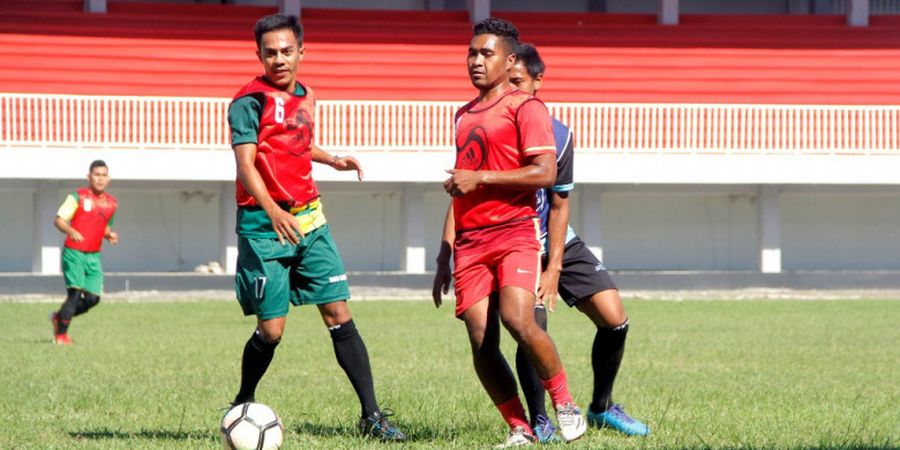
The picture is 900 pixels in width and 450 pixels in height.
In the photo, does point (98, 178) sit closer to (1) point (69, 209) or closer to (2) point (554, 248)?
(1) point (69, 209)

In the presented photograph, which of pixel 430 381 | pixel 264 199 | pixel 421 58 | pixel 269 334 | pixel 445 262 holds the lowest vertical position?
pixel 430 381

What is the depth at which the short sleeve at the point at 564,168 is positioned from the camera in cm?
727

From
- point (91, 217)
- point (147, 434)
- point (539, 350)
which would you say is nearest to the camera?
point (539, 350)

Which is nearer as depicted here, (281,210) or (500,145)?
(500,145)

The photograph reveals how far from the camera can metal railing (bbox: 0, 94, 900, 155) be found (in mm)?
24969

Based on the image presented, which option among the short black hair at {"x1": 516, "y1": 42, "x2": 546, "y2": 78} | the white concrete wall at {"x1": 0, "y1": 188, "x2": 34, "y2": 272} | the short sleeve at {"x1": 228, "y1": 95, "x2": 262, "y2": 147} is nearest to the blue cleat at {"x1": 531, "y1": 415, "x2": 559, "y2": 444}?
the short black hair at {"x1": 516, "y1": 42, "x2": 546, "y2": 78}

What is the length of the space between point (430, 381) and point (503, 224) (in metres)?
3.93

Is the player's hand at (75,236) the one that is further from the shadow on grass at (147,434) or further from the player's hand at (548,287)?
the player's hand at (548,287)

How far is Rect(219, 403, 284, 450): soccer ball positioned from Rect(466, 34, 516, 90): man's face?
1857 mm

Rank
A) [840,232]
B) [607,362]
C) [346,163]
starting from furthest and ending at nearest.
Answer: [840,232] < [346,163] < [607,362]

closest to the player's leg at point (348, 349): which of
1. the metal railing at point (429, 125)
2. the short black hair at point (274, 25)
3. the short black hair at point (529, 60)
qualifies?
the short black hair at point (274, 25)

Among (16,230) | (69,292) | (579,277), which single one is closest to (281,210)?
(579,277)

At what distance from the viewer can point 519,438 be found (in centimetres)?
693

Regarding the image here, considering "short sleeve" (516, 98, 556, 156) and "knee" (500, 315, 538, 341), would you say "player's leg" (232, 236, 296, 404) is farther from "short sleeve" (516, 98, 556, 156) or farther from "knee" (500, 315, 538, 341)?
"short sleeve" (516, 98, 556, 156)
